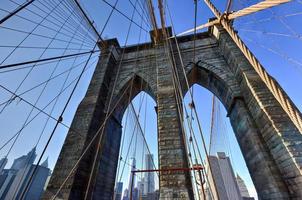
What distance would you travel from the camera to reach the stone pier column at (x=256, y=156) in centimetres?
470

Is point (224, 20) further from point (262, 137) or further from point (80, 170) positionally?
point (80, 170)

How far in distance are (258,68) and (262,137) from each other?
4131 millimetres

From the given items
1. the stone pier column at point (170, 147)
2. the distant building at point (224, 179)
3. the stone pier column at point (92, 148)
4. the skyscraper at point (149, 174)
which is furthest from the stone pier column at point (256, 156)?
the distant building at point (224, 179)

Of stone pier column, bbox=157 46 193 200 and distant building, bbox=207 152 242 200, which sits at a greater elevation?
distant building, bbox=207 152 242 200

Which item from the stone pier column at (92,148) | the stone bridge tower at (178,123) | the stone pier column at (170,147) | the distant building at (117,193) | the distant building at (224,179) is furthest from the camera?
the distant building at (224,179)

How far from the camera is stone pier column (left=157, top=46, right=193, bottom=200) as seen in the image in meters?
4.61

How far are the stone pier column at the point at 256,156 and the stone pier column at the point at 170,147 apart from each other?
2.44 m

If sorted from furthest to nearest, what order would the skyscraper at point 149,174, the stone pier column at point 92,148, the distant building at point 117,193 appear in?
the skyscraper at point 149,174 < the distant building at point 117,193 < the stone pier column at point 92,148

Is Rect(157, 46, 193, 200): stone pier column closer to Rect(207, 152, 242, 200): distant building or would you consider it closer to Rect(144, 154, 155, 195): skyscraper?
Rect(144, 154, 155, 195): skyscraper

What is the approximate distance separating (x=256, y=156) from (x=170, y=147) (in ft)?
9.88

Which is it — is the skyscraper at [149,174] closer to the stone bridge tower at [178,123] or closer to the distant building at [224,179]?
the stone bridge tower at [178,123]

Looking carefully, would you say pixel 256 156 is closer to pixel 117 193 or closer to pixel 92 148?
pixel 92 148

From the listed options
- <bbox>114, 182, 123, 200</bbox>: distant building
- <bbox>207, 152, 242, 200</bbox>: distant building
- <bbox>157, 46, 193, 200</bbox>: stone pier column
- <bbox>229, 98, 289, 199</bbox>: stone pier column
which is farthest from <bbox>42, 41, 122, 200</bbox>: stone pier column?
<bbox>207, 152, 242, 200</bbox>: distant building

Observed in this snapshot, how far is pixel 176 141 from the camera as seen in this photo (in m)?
5.65
